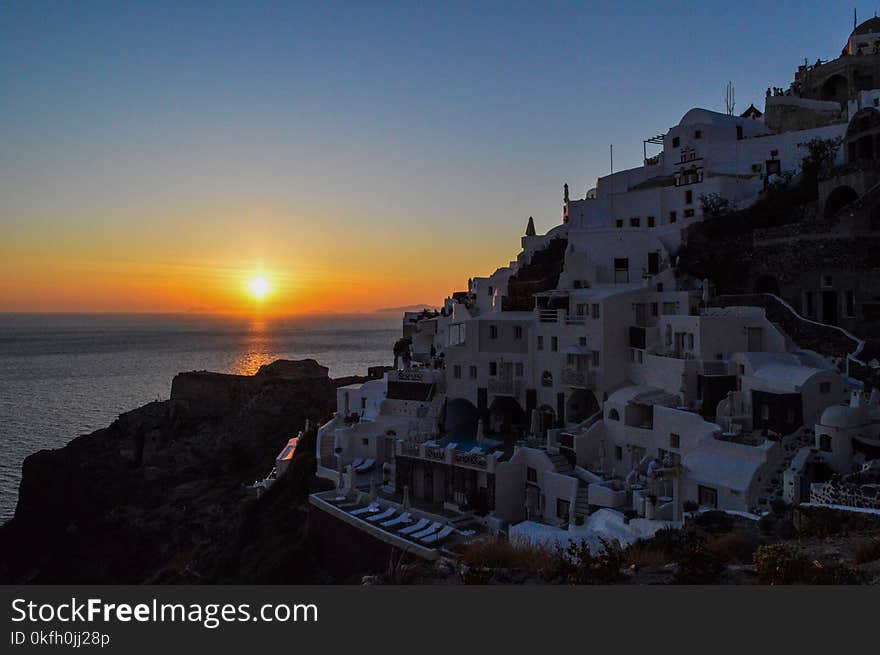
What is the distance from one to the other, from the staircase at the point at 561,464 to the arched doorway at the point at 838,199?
17.7 metres

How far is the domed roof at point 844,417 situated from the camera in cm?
2062

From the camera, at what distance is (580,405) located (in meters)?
32.6

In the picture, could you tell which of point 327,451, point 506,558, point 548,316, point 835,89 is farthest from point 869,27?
point 506,558

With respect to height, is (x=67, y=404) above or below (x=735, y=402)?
below

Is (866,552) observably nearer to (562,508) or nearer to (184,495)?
(562,508)

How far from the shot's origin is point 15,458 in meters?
57.7

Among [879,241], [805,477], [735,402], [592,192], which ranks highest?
[592,192]

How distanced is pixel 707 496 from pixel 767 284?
15.7 m

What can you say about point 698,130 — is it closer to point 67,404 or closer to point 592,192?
point 592,192

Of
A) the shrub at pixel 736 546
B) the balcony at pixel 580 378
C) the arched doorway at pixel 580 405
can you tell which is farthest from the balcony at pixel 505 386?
the shrub at pixel 736 546

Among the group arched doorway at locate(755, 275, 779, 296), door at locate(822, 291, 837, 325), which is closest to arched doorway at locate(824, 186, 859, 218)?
arched doorway at locate(755, 275, 779, 296)

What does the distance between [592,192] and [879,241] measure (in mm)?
24632

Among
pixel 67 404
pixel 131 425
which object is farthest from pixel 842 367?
pixel 67 404

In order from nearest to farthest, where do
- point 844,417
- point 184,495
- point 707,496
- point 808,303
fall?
point 844,417
point 707,496
point 808,303
point 184,495
